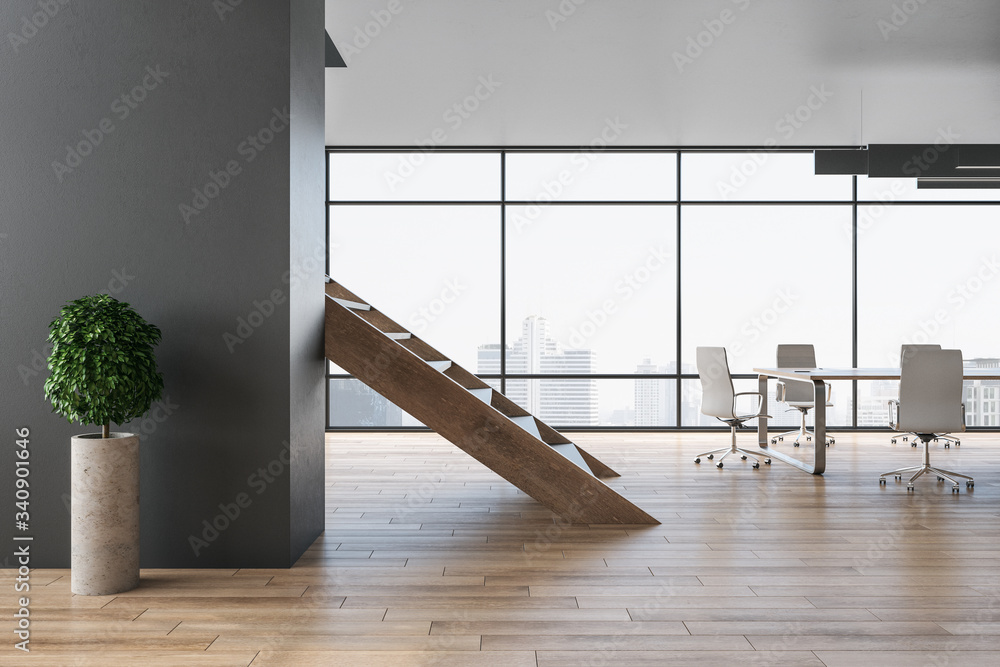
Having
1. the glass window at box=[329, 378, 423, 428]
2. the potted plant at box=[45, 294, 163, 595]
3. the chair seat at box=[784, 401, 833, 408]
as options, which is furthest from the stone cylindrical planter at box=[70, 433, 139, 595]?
the chair seat at box=[784, 401, 833, 408]

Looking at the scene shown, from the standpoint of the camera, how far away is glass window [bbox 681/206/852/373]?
8.05 m

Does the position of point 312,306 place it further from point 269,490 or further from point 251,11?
point 251,11

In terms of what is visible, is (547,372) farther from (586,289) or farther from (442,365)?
(442,365)

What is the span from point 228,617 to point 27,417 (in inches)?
55.1

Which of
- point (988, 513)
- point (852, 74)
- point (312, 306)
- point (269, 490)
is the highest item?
point (852, 74)

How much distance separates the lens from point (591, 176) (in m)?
8.02

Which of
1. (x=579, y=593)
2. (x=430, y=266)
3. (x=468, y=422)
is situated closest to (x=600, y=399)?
(x=430, y=266)

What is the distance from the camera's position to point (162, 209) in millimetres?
3289

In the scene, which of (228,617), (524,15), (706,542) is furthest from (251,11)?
(706,542)

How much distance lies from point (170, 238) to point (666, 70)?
12.8ft

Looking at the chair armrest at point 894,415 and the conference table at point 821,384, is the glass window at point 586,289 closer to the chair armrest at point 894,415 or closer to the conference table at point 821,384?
the conference table at point 821,384

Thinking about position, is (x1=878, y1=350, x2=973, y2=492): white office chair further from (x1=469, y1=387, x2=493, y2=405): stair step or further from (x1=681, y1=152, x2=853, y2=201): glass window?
(x1=681, y1=152, x2=853, y2=201): glass window

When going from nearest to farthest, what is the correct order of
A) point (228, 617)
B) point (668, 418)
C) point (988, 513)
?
point (228, 617)
point (988, 513)
point (668, 418)

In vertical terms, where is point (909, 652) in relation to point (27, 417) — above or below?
below
